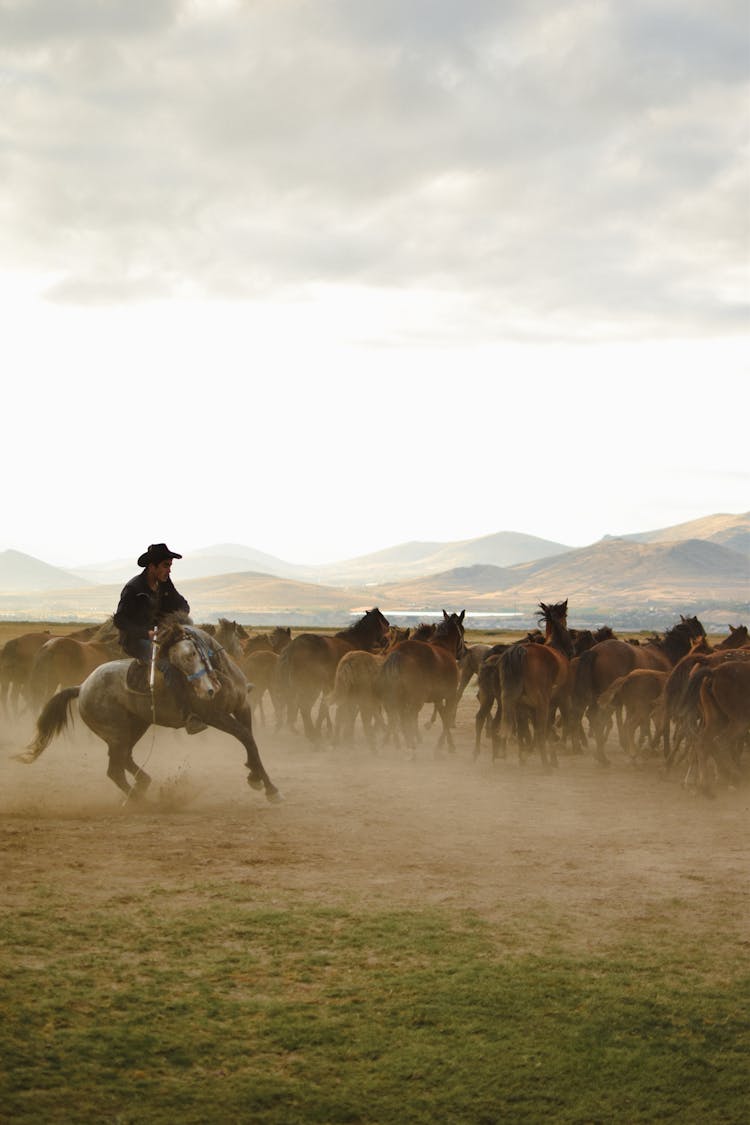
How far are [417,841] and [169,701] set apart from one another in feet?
11.3

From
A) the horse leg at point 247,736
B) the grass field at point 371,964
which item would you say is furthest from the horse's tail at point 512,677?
the horse leg at point 247,736

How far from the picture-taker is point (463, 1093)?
4.96 meters

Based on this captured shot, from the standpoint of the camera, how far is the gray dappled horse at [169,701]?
39.5 ft

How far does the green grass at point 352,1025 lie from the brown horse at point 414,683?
10107 mm

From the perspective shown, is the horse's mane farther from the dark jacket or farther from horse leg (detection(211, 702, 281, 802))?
the dark jacket

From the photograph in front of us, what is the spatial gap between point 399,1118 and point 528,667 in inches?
490

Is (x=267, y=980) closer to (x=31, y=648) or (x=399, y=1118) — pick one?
(x=399, y=1118)

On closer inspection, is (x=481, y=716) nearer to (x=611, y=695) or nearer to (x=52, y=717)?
(x=611, y=695)

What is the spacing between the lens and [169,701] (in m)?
12.2

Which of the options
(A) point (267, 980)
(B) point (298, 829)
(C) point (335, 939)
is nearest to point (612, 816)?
(B) point (298, 829)

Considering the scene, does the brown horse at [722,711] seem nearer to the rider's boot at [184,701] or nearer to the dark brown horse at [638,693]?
the dark brown horse at [638,693]

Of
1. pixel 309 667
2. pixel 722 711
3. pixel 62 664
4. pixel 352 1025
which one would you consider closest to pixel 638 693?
pixel 722 711

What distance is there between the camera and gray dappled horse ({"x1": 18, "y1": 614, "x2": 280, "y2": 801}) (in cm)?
1205

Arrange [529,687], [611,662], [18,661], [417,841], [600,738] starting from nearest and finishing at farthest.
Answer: [417,841] < [529,687] < [600,738] < [611,662] < [18,661]
